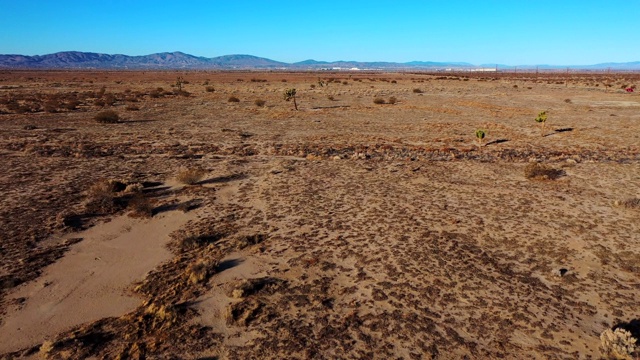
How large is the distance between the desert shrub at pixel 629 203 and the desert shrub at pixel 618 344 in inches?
267

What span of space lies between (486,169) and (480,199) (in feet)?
12.7

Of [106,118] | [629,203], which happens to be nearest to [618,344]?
[629,203]

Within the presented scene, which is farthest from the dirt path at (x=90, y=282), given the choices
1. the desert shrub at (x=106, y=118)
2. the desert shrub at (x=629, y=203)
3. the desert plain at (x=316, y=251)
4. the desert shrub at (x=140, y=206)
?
the desert shrub at (x=106, y=118)

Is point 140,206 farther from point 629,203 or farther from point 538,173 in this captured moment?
point 629,203

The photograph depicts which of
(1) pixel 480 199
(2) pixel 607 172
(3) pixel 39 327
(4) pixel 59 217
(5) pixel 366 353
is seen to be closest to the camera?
(5) pixel 366 353

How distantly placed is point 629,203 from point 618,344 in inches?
286

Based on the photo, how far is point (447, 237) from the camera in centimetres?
946

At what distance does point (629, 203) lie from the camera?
1110 centimetres

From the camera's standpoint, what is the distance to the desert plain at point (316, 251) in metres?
6.21

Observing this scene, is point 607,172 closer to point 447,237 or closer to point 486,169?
point 486,169

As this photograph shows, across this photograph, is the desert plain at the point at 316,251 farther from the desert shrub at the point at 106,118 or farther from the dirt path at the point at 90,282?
the desert shrub at the point at 106,118

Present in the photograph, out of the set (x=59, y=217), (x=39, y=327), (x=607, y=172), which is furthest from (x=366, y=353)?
(x=607, y=172)

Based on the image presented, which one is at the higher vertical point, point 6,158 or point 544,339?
point 6,158

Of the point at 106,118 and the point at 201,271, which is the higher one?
the point at 106,118
